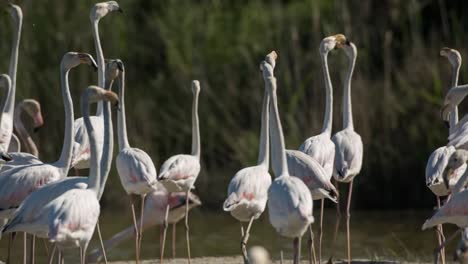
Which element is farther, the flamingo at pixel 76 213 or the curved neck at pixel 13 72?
the curved neck at pixel 13 72

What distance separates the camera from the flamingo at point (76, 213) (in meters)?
7.44

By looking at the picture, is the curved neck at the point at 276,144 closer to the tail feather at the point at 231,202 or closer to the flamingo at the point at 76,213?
the tail feather at the point at 231,202

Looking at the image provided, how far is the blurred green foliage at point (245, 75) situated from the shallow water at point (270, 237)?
0.36 meters

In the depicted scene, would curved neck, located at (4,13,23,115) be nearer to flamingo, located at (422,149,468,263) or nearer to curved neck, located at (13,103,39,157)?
curved neck, located at (13,103,39,157)

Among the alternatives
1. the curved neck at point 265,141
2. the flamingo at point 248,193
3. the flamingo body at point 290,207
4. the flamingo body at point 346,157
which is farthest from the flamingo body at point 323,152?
the flamingo body at point 290,207

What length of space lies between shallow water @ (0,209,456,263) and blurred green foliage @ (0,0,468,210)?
1.19 ft

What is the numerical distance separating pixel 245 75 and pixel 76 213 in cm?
891

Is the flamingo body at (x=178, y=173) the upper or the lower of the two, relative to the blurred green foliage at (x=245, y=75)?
lower

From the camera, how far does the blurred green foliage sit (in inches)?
561

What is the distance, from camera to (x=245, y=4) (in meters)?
18.5

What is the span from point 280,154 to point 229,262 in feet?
7.33

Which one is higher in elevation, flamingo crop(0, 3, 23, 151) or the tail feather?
flamingo crop(0, 3, 23, 151)

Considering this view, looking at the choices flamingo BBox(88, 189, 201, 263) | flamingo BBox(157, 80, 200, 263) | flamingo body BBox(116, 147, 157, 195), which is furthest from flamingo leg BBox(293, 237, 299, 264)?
flamingo BBox(88, 189, 201, 263)

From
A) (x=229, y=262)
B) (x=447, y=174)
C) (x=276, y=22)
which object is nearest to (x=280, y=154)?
(x=447, y=174)
